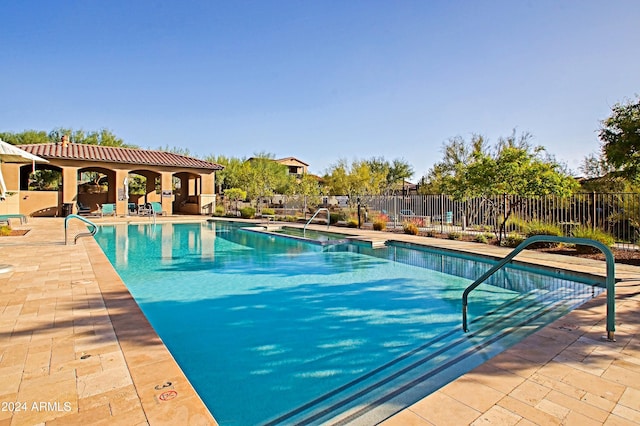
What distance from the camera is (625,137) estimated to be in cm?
650

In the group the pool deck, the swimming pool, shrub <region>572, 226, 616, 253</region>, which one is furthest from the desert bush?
the pool deck

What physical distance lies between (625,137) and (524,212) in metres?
6.75

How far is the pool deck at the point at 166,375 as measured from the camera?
2.31 m

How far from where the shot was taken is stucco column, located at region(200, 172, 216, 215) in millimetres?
25719

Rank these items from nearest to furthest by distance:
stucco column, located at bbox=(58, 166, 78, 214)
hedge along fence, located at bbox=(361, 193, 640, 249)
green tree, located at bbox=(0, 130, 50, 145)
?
hedge along fence, located at bbox=(361, 193, 640, 249) → stucco column, located at bbox=(58, 166, 78, 214) → green tree, located at bbox=(0, 130, 50, 145)

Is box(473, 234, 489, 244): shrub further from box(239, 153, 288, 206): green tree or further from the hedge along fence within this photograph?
box(239, 153, 288, 206): green tree

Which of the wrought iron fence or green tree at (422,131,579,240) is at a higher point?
green tree at (422,131,579,240)

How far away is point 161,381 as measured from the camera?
9.00ft

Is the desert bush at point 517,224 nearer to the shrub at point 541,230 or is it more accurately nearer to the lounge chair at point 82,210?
the shrub at point 541,230

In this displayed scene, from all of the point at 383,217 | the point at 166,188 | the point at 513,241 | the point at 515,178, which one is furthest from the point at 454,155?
the point at 166,188

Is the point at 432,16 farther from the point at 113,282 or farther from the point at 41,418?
the point at 41,418

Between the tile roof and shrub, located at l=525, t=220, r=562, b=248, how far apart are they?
70.7 feet

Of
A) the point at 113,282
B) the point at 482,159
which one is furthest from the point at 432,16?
the point at 113,282

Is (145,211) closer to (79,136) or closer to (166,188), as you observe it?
(166,188)
